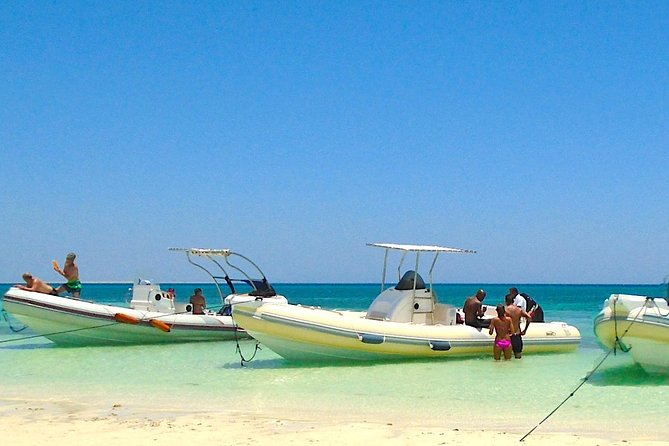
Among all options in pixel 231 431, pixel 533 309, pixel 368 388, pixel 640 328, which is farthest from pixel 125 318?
pixel 640 328

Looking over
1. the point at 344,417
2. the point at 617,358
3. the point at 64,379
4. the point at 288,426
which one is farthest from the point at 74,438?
the point at 617,358

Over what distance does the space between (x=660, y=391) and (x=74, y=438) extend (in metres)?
7.10

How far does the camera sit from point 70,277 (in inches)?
615

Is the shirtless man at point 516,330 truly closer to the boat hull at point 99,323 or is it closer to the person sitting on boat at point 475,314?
the person sitting on boat at point 475,314

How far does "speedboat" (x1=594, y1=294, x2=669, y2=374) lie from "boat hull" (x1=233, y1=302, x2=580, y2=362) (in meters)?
2.63

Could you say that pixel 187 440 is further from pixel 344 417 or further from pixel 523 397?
pixel 523 397

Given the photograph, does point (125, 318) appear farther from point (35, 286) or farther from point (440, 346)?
point (440, 346)

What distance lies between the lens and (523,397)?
384 inches

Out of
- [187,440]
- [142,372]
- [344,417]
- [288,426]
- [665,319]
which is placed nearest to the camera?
[187,440]

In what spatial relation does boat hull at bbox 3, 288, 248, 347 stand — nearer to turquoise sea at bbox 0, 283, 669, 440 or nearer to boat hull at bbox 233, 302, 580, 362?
turquoise sea at bbox 0, 283, 669, 440

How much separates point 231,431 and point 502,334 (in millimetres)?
6897

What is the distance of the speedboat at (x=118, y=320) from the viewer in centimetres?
1473


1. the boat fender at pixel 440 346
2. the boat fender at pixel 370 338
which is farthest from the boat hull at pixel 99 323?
the boat fender at pixel 440 346

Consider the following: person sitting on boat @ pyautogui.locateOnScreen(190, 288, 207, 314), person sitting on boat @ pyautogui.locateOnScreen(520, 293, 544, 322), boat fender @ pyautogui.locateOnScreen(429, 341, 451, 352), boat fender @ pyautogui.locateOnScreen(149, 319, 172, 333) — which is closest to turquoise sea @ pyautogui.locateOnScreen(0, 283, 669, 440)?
boat fender @ pyautogui.locateOnScreen(429, 341, 451, 352)
